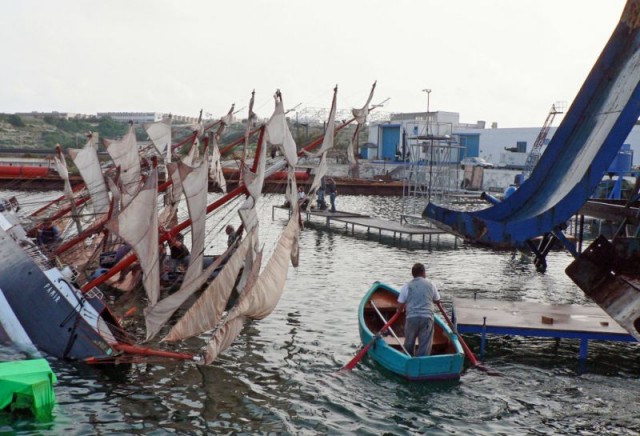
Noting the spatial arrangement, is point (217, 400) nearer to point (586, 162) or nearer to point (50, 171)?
point (586, 162)

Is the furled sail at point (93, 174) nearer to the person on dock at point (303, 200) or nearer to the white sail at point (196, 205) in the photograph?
the person on dock at point (303, 200)

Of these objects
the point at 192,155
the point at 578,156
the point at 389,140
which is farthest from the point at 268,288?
the point at 389,140

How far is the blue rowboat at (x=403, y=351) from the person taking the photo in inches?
692

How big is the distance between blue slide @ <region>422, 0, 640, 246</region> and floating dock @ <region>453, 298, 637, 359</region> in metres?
3.32

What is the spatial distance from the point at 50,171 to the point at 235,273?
6536cm

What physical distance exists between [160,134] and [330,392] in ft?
73.4

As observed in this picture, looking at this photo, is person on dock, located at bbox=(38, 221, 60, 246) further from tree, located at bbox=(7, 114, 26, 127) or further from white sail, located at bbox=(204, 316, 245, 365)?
tree, located at bbox=(7, 114, 26, 127)

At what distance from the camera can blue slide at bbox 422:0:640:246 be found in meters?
15.6

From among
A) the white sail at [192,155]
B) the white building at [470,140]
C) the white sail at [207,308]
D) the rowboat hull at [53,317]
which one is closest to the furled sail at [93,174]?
the white sail at [192,155]

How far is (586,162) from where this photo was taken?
16.3 meters

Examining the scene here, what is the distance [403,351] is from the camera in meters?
18.6

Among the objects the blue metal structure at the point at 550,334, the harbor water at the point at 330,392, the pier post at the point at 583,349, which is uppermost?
the blue metal structure at the point at 550,334

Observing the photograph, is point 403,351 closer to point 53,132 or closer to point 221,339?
point 221,339

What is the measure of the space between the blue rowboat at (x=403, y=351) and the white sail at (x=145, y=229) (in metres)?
5.87
